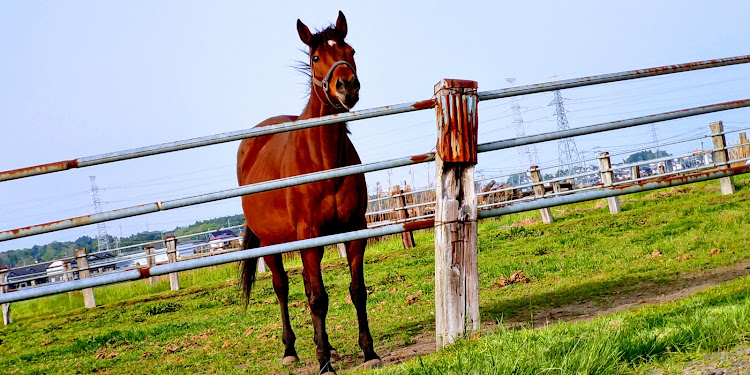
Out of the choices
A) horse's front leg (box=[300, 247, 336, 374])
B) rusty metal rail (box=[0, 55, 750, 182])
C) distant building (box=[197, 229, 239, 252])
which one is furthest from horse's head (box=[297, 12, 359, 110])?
distant building (box=[197, 229, 239, 252])

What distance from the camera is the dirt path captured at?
5094 mm

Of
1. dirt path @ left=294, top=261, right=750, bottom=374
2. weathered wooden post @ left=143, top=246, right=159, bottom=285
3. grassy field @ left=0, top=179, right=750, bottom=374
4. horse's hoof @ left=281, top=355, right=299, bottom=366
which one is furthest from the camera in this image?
weathered wooden post @ left=143, top=246, right=159, bottom=285

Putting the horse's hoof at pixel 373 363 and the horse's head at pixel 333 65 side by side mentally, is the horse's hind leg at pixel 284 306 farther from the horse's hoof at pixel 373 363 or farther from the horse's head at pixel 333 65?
the horse's head at pixel 333 65

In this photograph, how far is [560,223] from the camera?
46.7 ft

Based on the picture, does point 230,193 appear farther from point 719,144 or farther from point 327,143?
point 719,144

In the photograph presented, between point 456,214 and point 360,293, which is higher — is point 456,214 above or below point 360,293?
above

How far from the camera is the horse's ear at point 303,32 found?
5.40 metres

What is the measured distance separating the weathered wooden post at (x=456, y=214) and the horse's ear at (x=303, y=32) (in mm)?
1976

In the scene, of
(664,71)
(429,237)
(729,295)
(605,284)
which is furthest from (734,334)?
(429,237)

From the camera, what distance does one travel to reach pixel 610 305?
18.3 ft

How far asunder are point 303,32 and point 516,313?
2.91 m

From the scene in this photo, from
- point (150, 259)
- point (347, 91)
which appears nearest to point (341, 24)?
point (347, 91)

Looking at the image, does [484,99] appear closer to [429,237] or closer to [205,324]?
[205,324]

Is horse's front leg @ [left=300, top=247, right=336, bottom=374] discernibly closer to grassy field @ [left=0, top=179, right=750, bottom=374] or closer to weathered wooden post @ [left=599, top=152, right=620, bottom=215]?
grassy field @ [left=0, top=179, right=750, bottom=374]
